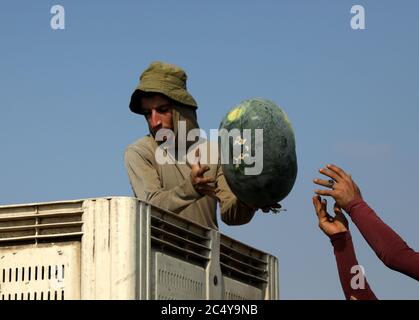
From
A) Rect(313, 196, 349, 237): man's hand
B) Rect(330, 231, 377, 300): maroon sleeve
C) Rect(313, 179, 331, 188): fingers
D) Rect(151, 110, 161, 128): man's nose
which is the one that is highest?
Rect(151, 110, 161, 128): man's nose

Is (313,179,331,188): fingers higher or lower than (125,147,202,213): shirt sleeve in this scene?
lower

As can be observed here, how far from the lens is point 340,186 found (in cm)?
852

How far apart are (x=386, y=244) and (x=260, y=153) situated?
4.15 feet

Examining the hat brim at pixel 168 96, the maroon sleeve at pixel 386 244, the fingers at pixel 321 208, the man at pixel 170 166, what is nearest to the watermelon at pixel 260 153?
the fingers at pixel 321 208

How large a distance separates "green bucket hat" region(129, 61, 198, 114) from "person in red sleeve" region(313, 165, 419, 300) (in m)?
1.87

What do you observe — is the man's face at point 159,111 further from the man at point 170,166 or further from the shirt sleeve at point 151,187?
the shirt sleeve at point 151,187

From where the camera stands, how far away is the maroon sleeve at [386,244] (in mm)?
7887

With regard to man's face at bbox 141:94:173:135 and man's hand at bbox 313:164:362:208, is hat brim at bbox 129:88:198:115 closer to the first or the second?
man's face at bbox 141:94:173:135

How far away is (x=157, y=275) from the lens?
348 inches

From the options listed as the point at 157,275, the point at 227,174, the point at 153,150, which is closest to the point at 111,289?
the point at 157,275

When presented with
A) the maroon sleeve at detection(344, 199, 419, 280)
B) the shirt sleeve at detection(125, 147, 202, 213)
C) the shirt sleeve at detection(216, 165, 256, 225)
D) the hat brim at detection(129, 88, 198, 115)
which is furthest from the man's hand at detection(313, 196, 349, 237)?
the hat brim at detection(129, 88, 198, 115)

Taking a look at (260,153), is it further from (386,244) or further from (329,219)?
(386,244)

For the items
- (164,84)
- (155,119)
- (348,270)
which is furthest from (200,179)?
(348,270)

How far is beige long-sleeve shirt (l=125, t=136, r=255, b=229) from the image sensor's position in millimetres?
9844
